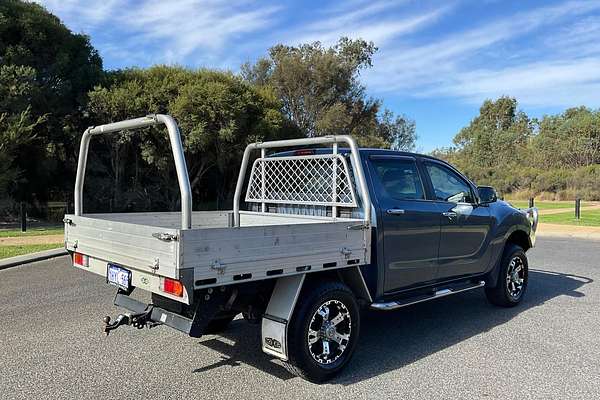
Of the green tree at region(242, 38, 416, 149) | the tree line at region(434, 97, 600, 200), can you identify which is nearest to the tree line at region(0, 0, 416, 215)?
the green tree at region(242, 38, 416, 149)

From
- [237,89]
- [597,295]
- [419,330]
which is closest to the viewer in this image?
[419,330]

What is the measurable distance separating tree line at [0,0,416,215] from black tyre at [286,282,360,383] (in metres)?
15.5

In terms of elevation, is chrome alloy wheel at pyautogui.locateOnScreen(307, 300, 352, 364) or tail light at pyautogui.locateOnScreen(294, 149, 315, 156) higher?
tail light at pyautogui.locateOnScreen(294, 149, 315, 156)

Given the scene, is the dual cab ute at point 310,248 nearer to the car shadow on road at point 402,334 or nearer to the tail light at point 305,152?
the tail light at point 305,152

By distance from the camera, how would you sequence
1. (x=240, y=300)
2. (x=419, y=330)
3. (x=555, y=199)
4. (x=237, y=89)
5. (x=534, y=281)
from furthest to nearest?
(x=555, y=199), (x=237, y=89), (x=534, y=281), (x=419, y=330), (x=240, y=300)

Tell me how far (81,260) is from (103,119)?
17233 mm

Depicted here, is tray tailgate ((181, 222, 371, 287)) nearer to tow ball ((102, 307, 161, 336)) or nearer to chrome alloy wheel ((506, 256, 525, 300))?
tow ball ((102, 307, 161, 336))

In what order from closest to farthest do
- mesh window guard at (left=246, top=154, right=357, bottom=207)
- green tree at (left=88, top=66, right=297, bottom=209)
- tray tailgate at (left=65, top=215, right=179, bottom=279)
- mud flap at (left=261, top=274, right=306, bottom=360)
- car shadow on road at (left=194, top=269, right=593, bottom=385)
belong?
tray tailgate at (left=65, top=215, right=179, bottom=279) → mud flap at (left=261, top=274, right=306, bottom=360) → car shadow on road at (left=194, top=269, right=593, bottom=385) → mesh window guard at (left=246, top=154, right=357, bottom=207) → green tree at (left=88, top=66, right=297, bottom=209)

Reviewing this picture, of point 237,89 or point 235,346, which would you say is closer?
point 235,346

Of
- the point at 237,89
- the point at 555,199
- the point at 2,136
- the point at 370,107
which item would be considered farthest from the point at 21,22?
the point at 555,199

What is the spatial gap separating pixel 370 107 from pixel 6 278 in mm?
32493

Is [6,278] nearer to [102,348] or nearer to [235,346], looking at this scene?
[102,348]

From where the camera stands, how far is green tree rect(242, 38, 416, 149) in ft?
117

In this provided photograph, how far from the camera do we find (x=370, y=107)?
38531 mm
